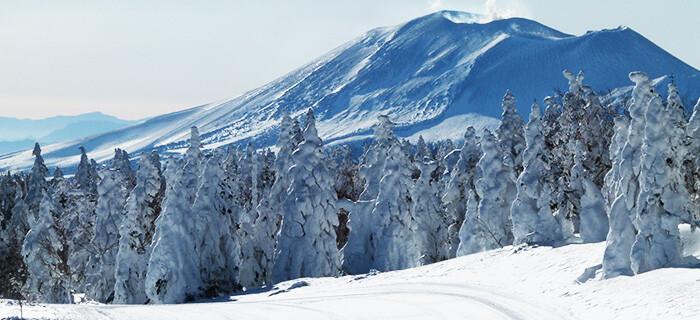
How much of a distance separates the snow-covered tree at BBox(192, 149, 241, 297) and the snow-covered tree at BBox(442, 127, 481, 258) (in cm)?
1493

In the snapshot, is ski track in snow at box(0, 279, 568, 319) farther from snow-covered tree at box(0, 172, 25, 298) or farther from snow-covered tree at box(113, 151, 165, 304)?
snow-covered tree at box(0, 172, 25, 298)

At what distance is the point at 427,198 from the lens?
4353 cm

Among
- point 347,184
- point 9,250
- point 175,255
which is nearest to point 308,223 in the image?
point 175,255

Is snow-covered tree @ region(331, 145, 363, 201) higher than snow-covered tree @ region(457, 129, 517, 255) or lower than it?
lower

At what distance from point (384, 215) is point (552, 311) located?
61.8ft

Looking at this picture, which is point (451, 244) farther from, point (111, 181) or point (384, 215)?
point (111, 181)

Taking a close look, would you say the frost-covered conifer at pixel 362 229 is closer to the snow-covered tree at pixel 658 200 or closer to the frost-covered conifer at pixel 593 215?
the frost-covered conifer at pixel 593 215

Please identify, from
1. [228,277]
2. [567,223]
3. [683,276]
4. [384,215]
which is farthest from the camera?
[384,215]

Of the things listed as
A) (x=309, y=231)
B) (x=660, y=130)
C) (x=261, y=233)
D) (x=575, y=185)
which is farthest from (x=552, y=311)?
(x=261, y=233)

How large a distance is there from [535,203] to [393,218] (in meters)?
10.3

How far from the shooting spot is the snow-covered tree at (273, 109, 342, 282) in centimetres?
3262

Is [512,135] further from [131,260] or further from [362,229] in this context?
[131,260]

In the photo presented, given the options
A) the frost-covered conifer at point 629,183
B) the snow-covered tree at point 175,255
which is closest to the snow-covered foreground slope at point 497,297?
the frost-covered conifer at point 629,183

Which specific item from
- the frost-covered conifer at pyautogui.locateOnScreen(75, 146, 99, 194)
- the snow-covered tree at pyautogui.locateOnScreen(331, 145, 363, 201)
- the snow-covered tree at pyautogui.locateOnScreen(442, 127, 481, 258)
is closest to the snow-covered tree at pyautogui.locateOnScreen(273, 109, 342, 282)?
the snow-covered tree at pyautogui.locateOnScreen(442, 127, 481, 258)
